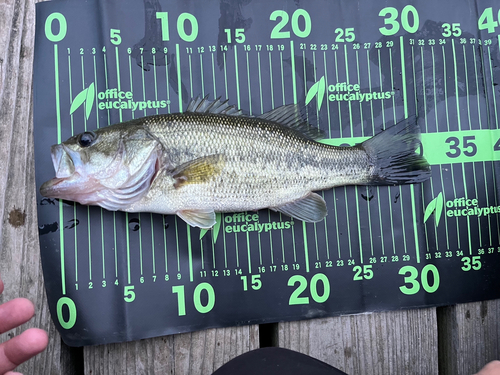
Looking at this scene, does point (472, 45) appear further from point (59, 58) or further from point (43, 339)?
point (43, 339)

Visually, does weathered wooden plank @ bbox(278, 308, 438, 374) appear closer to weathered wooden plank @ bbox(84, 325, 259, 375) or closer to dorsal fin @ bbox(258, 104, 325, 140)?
weathered wooden plank @ bbox(84, 325, 259, 375)

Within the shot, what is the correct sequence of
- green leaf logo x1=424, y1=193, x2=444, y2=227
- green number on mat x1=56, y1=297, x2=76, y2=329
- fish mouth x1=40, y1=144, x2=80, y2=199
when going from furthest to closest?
green leaf logo x1=424, y1=193, x2=444, y2=227 < green number on mat x1=56, y1=297, x2=76, y2=329 < fish mouth x1=40, y1=144, x2=80, y2=199

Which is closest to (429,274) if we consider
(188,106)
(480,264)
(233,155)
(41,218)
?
(480,264)

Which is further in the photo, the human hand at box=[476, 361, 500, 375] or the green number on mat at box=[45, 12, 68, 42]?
the green number on mat at box=[45, 12, 68, 42]

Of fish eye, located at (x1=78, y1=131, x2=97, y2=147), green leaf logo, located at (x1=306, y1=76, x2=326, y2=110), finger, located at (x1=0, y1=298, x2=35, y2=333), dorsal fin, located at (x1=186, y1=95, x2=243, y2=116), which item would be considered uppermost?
green leaf logo, located at (x1=306, y1=76, x2=326, y2=110)

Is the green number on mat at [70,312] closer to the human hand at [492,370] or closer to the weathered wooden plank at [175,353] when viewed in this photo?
the weathered wooden plank at [175,353]

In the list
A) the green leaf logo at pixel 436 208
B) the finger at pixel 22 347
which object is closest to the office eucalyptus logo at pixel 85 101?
the finger at pixel 22 347

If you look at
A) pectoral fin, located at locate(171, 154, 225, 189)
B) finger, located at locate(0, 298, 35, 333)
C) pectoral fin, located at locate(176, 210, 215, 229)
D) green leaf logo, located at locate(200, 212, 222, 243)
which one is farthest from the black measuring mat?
finger, located at locate(0, 298, 35, 333)
